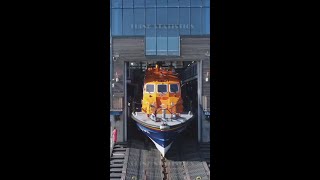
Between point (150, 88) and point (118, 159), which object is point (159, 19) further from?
point (118, 159)

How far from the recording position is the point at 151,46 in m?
4.82

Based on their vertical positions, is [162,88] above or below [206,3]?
below

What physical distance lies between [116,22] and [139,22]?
33 cm

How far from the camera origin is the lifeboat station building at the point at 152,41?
4.69m

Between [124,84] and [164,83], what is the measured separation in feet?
3.27

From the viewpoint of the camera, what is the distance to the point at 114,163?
16.8 feet

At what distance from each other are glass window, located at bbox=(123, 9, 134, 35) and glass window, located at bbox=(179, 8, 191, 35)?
2.29ft

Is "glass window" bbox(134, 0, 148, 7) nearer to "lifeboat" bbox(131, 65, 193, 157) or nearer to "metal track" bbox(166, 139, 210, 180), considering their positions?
"lifeboat" bbox(131, 65, 193, 157)

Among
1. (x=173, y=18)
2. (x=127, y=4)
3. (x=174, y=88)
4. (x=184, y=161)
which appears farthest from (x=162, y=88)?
(x=127, y=4)

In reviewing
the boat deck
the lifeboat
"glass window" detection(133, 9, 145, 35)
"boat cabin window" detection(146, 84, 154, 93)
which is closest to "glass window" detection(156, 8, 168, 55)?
"glass window" detection(133, 9, 145, 35)

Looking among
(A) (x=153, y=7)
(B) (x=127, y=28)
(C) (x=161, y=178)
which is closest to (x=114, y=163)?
(C) (x=161, y=178)

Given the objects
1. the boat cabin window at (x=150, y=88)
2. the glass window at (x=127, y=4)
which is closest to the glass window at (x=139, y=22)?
the glass window at (x=127, y=4)

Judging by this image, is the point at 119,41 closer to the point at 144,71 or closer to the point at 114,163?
the point at 144,71

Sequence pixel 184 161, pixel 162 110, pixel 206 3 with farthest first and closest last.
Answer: pixel 162 110
pixel 184 161
pixel 206 3
